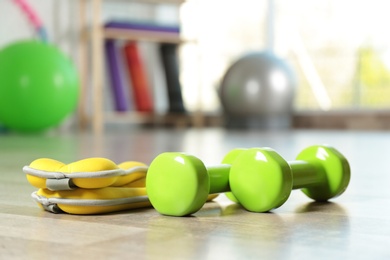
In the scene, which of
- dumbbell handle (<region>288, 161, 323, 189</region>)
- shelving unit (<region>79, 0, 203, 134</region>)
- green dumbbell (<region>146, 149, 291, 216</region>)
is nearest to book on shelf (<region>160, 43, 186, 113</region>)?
shelving unit (<region>79, 0, 203, 134</region>)

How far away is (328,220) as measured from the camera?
34.9 inches

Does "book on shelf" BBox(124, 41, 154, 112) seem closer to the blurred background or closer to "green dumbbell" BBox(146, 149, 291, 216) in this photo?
the blurred background

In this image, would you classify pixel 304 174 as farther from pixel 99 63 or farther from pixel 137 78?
pixel 137 78

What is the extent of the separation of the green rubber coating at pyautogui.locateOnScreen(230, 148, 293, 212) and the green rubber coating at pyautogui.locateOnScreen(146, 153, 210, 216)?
0.22ft

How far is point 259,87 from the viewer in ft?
14.3

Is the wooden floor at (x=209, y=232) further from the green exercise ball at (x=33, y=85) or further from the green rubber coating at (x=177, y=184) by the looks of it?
the green exercise ball at (x=33, y=85)

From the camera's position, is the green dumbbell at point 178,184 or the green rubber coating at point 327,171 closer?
the green dumbbell at point 178,184

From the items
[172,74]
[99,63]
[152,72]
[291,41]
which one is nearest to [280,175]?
[99,63]

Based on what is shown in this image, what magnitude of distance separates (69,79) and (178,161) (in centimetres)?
273

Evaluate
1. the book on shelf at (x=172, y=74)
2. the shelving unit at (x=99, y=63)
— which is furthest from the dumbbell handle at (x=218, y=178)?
the book on shelf at (x=172, y=74)

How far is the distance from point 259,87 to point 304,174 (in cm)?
337

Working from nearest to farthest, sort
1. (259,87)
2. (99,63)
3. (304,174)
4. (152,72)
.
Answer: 1. (304,174)
2. (99,63)
3. (259,87)
4. (152,72)

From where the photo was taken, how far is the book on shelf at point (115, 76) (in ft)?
15.0

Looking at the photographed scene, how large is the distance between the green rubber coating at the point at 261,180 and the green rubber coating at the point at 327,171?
14 cm
